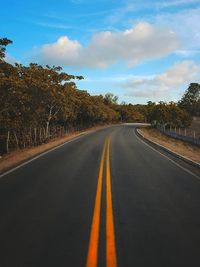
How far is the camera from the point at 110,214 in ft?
27.5

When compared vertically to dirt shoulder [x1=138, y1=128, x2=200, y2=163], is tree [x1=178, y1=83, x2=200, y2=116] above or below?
above

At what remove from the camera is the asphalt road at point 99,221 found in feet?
19.0

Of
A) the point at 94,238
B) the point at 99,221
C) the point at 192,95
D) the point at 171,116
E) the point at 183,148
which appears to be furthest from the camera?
the point at 192,95

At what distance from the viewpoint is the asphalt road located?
5.78 metres

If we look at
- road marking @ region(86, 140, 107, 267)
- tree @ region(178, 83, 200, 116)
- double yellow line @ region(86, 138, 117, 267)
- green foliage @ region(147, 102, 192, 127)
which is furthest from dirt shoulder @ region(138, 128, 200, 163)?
tree @ region(178, 83, 200, 116)

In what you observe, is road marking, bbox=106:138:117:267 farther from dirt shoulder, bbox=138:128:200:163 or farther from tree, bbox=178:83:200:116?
tree, bbox=178:83:200:116

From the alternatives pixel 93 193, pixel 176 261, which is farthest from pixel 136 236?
pixel 93 193

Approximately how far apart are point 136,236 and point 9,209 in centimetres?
316

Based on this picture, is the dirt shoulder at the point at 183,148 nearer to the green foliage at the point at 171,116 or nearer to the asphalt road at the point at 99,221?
the asphalt road at the point at 99,221

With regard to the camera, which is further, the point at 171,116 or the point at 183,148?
the point at 171,116

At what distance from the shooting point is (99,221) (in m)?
7.79

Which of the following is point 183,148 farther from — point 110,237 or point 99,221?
point 110,237

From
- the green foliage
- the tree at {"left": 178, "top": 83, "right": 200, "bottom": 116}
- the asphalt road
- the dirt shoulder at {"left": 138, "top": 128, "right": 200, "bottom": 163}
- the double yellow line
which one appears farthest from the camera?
the tree at {"left": 178, "top": 83, "right": 200, "bottom": 116}

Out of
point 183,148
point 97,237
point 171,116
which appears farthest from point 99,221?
point 171,116
